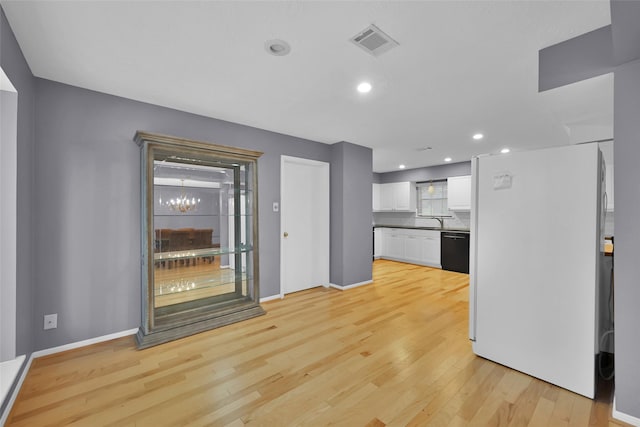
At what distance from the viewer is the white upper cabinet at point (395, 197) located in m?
7.36

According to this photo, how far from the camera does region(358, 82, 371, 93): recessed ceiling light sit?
2598 mm

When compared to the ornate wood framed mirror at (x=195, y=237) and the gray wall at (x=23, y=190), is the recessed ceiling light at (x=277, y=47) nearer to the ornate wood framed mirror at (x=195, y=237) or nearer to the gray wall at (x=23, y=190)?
the ornate wood framed mirror at (x=195, y=237)

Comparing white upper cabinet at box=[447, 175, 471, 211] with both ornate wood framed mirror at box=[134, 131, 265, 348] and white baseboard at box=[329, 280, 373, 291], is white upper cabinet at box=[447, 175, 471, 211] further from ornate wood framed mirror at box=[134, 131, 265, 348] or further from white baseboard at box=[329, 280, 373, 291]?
ornate wood framed mirror at box=[134, 131, 265, 348]

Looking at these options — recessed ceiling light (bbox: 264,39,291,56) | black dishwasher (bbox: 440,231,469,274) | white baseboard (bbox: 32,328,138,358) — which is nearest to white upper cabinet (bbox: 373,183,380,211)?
black dishwasher (bbox: 440,231,469,274)

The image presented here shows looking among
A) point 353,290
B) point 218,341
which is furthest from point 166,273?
point 353,290

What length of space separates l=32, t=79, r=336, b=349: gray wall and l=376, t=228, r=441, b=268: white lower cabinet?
5631 millimetres

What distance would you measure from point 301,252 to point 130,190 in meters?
2.58

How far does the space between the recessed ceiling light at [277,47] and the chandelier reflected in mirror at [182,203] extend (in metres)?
1.82

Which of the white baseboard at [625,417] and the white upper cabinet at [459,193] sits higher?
the white upper cabinet at [459,193]

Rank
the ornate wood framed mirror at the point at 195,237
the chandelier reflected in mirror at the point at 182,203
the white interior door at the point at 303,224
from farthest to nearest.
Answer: the white interior door at the point at 303,224 < the chandelier reflected in mirror at the point at 182,203 < the ornate wood framed mirror at the point at 195,237

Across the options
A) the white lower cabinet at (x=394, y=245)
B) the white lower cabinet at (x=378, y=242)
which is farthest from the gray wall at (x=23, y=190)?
the white lower cabinet at (x=394, y=245)

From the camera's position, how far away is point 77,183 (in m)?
2.63

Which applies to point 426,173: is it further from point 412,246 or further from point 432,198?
point 412,246

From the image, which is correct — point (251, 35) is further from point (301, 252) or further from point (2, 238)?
point (301, 252)
